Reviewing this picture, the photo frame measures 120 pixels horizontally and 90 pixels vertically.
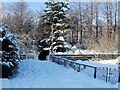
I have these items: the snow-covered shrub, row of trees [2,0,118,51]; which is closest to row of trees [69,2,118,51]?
row of trees [2,0,118,51]

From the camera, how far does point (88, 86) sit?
31.2 feet

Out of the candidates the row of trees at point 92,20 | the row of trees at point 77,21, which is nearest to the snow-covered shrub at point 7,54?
the row of trees at point 77,21

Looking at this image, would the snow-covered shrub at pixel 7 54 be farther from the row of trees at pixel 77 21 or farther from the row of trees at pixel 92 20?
the row of trees at pixel 92 20

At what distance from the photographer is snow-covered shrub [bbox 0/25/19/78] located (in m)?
11.4

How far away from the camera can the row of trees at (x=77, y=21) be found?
128ft

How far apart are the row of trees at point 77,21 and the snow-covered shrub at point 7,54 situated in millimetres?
25129

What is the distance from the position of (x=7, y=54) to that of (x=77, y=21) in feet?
107

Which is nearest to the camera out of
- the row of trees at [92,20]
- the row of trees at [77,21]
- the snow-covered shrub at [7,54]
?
the snow-covered shrub at [7,54]

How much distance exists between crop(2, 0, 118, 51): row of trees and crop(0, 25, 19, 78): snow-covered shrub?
25129 mm

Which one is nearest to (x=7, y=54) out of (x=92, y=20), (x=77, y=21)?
(x=92, y=20)

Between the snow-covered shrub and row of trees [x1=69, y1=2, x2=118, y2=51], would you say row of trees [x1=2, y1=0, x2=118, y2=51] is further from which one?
the snow-covered shrub

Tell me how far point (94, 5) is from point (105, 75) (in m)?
30.9

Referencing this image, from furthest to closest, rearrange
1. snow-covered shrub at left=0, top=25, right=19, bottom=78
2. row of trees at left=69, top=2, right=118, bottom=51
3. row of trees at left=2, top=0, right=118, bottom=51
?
row of trees at left=69, top=2, right=118, bottom=51 → row of trees at left=2, top=0, right=118, bottom=51 → snow-covered shrub at left=0, top=25, right=19, bottom=78

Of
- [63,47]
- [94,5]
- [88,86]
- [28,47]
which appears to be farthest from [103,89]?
[94,5]
